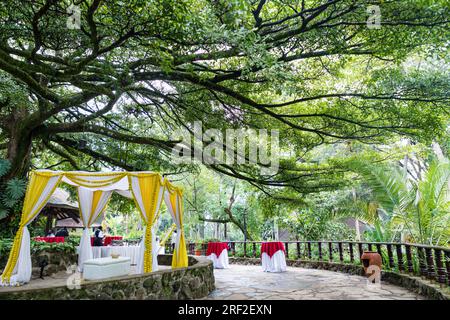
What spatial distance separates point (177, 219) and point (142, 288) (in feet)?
8.17

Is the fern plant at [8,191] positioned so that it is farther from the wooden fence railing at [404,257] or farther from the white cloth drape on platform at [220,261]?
the wooden fence railing at [404,257]

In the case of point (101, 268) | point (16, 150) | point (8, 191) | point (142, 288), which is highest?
point (16, 150)

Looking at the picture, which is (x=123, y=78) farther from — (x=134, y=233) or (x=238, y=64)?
(x=134, y=233)

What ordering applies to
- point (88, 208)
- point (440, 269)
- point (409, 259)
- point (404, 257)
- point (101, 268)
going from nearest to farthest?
point (440, 269)
point (101, 268)
point (409, 259)
point (404, 257)
point (88, 208)

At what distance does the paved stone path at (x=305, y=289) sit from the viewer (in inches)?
225

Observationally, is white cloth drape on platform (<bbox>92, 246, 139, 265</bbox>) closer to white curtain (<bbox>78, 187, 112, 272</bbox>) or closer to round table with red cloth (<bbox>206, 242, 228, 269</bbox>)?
white curtain (<bbox>78, 187, 112, 272</bbox>)

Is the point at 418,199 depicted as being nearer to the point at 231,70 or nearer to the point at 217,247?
the point at 231,70

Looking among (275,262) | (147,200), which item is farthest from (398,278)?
(147,200)

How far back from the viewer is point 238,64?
232 inches

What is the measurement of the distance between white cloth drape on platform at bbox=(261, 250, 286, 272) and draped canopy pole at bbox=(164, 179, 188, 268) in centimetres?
360

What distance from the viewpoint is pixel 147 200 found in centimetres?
623

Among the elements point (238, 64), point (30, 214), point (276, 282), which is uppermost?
point (238, 64)
